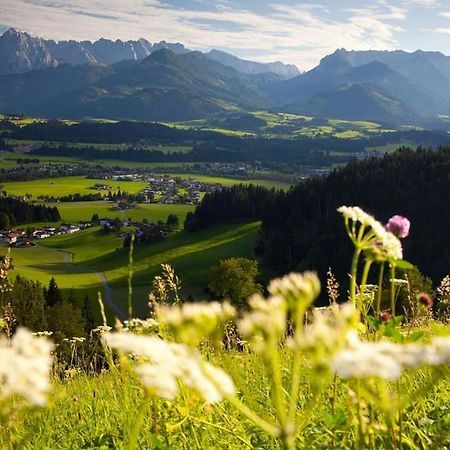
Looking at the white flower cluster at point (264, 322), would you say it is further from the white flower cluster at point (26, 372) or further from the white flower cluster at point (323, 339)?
the white flower cluster at point (26, 372)

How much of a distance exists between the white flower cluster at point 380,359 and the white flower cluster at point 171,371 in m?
0.42

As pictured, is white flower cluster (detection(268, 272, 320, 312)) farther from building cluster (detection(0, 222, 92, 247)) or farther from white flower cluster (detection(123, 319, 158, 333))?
building cluster (detection(0, 222, 92, 247))

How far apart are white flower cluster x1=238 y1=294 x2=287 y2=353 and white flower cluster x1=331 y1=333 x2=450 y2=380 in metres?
0.26

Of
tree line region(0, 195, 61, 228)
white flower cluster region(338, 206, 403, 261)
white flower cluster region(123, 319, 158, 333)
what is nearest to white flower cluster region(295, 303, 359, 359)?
white flower cluster region(338, 206, 403, 261)

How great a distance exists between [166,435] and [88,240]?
169 meters

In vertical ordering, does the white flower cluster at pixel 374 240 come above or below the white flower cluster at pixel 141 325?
above

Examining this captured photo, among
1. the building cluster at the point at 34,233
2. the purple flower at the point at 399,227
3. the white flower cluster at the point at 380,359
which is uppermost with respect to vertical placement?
the purple flower at the point at 399,227

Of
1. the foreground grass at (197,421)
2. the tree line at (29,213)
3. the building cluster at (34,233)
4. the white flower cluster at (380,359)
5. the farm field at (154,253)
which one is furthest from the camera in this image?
the tree line at (29,213)

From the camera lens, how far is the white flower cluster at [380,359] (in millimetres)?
1531

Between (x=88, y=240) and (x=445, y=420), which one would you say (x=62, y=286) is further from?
(x=445, y=420)

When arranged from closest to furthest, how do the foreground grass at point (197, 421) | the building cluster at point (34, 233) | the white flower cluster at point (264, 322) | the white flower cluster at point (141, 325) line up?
1. the white flower cluster at point (264, 322)
2. the foreground grass at point (197, 421)
3. the white flower cluster at point (141, 325)
4. the building cluster at point (34, 233)

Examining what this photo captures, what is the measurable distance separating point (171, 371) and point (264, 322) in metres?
0.36

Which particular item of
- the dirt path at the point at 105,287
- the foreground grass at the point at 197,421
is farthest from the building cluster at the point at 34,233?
the foreground grass at the point at 197,421

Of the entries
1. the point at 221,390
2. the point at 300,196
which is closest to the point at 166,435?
the point at 221,390
